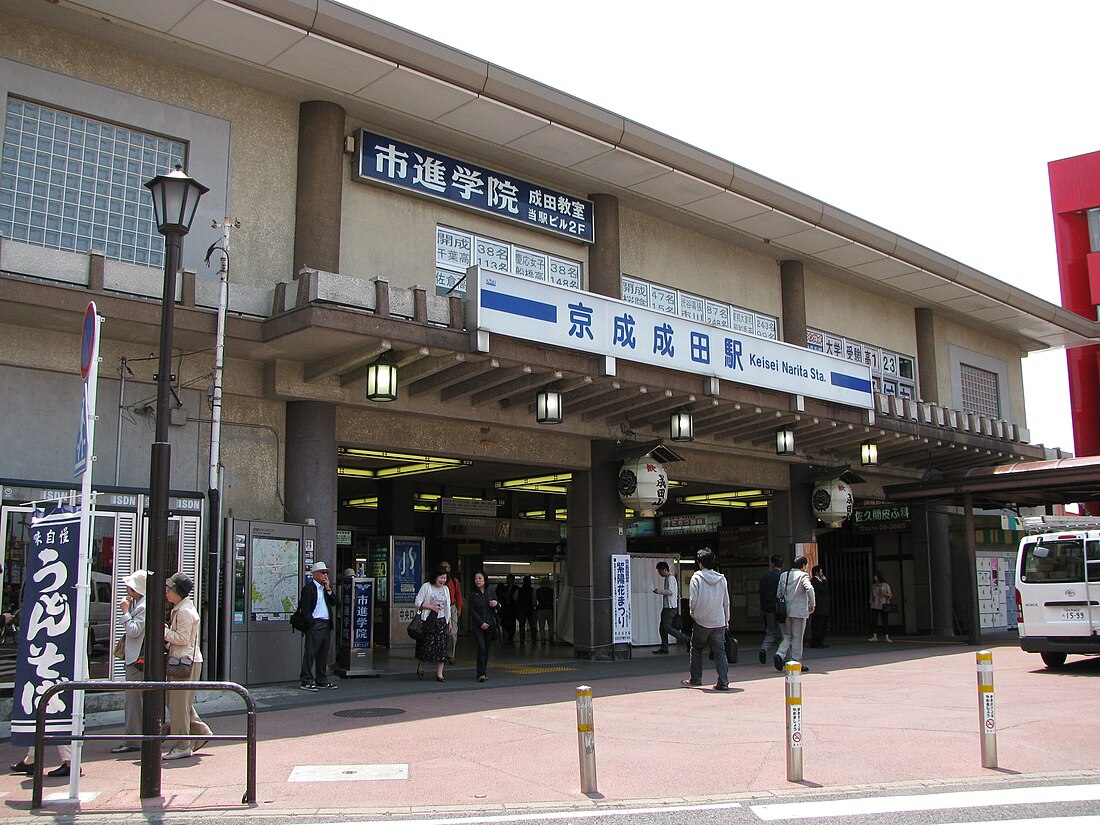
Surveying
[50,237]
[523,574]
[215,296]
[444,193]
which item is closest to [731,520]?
[523,574]

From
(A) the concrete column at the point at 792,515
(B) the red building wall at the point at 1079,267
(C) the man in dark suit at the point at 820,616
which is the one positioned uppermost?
(B) the red building wall at the point at 1079,267

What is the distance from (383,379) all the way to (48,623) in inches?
256

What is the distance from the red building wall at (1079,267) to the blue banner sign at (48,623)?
3846cm

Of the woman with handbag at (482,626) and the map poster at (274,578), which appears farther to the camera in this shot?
the woman with handbag at (482,626)

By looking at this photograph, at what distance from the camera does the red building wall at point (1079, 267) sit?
3828 centimetres

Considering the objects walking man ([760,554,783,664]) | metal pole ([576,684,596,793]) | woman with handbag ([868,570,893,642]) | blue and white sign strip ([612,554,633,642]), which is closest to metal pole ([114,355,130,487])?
metal pole ([576,684,596,793])

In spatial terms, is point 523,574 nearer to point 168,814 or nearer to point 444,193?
→ point 444,193

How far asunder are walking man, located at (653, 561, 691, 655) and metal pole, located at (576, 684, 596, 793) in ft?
36.4

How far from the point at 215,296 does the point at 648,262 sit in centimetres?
920

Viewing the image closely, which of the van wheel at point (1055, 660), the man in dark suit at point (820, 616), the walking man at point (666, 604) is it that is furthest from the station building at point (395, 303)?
the van wheel at point (1055, 660)

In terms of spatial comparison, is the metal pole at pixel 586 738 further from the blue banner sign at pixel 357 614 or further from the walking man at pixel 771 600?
the walking man at pixel 771 600

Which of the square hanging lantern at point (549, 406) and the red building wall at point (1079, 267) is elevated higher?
the red building wall at point (1079, 267)

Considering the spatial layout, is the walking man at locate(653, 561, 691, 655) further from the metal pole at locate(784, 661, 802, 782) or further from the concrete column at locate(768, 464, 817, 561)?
the metal pole at locate(784, 661, 802, 782)

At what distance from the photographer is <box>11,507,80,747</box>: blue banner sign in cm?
786
